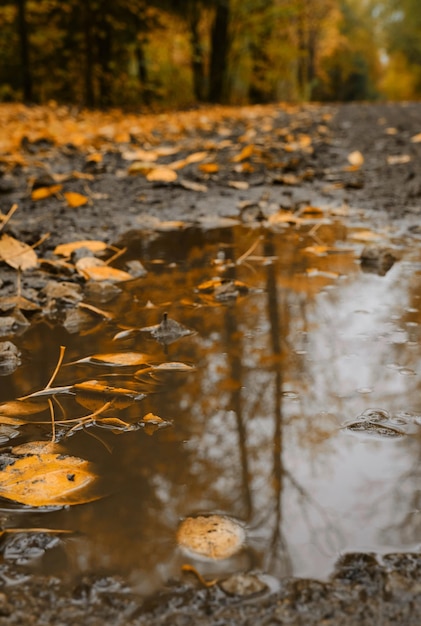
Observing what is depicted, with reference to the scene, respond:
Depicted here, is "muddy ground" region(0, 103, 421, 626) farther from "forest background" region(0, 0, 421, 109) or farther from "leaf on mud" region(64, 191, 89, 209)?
"forest background" region(0, 0, 421, 109)

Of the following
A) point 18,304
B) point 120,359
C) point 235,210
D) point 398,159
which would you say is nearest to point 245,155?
point 398,159

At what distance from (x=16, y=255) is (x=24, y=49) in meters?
9.19

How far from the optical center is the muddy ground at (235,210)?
2.05 feet

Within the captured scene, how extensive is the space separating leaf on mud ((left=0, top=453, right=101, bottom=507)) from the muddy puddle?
0.5 inches

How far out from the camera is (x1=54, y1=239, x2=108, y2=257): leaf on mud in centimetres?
196

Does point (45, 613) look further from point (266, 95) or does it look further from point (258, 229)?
point (266, 95)

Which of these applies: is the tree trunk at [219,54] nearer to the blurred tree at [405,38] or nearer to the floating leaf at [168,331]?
the floating leaf at [168,331]

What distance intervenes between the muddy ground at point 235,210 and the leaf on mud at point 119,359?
0.41 m

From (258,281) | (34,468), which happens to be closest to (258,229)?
(258,281)

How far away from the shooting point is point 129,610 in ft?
2.06

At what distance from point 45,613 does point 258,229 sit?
1870 millimetres

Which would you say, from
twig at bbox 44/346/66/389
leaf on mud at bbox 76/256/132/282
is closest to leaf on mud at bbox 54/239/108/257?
leaf on mud at bbox 76/256/132/282

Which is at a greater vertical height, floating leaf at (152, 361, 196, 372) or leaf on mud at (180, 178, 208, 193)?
leaf on mud at (180, 178, 208, 193)

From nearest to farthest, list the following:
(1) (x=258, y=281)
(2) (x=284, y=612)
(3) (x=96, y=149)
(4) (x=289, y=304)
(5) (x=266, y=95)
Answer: (2) (x=284, y=612)
(4) (x=289, y=304)
(1) (x=258, y=281)
(3) (x=96, y=149)
(5) (x=266, y=95)
